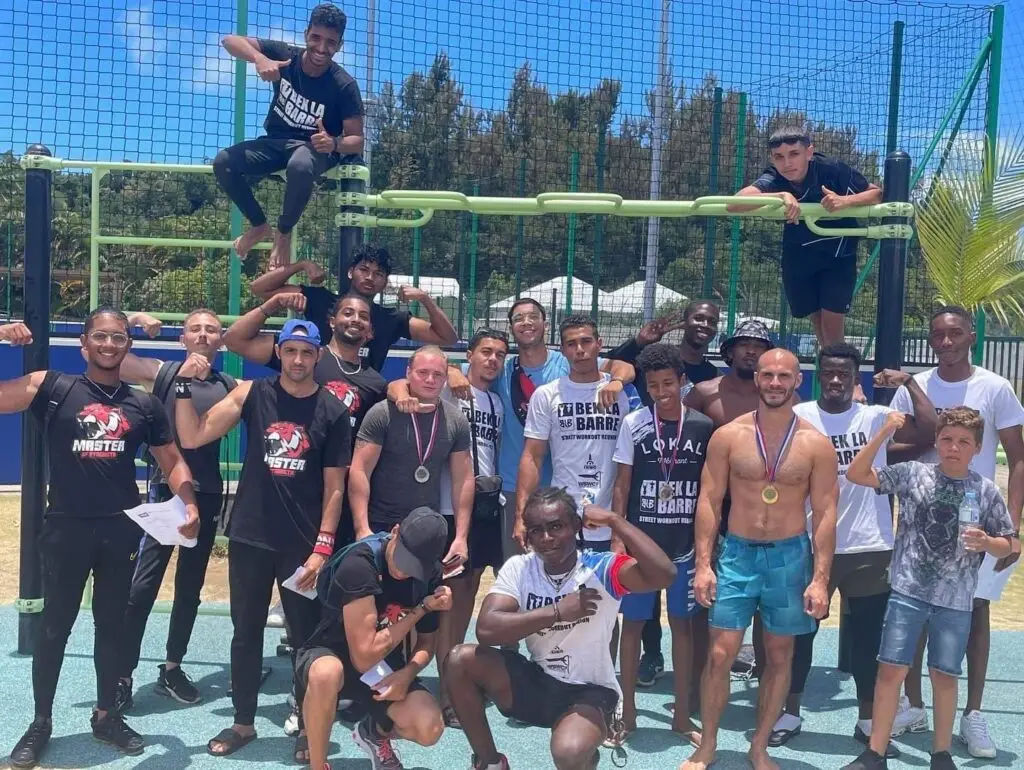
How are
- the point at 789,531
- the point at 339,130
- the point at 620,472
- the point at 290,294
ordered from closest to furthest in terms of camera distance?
the point at 789,531
the point at 620,472
the point at 290,294
the point at 339,130

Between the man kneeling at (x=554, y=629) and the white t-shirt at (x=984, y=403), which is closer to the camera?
the man kneeling at (x=554, y=629)

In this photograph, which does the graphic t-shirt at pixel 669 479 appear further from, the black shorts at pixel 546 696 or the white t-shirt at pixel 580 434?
the black shorts at pixel 546 696

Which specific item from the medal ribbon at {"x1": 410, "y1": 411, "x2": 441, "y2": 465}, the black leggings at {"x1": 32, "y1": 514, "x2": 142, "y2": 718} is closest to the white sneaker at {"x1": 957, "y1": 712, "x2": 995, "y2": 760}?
the medal ribbon at {"x1": 410, "y1": 411, "x2": 441, "y2": 465}

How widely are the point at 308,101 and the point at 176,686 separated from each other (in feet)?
11.2

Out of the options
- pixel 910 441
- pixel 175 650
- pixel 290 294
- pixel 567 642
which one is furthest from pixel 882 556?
pixel 175 650

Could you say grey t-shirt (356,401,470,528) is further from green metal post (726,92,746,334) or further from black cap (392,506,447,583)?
green metal post (726,92,746,334)

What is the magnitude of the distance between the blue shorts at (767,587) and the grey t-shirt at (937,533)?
46 cm

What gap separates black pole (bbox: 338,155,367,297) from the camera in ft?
18.4

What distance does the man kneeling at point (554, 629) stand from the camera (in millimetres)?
3994

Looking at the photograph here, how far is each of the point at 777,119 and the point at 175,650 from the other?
800 centimetres

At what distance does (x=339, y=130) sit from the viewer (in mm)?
6023

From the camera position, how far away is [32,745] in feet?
14.5

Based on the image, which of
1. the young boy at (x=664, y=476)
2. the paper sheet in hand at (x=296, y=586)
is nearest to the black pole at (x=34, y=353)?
the paper sheet in hand at (x=296, y=586)

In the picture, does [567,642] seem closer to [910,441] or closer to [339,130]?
[910,441]
